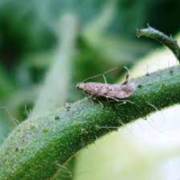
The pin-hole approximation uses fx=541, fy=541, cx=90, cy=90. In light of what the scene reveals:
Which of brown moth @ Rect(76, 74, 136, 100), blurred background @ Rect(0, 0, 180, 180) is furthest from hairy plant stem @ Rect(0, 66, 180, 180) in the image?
blurred background @ Rect(0, 0, 180, 180)

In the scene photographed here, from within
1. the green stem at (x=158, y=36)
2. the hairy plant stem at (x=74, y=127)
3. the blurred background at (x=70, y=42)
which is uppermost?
the blurred background at (x=70, y=42)

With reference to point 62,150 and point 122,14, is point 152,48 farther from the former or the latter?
point 62,150

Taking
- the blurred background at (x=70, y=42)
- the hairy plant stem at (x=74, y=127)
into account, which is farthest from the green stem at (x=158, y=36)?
the blurred background at (x=70, y=42)

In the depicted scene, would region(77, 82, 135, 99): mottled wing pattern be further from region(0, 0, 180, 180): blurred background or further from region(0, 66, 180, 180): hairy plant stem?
region(0, 0, 180, 180): blurred background

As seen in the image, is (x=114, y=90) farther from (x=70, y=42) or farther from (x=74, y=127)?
(x=70, y=42)

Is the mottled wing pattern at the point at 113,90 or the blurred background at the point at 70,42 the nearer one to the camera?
the mottled wing pattern at the point at 113,90

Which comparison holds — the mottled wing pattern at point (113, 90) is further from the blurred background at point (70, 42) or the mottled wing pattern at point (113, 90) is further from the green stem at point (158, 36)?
the blurred background at point (70, 42)

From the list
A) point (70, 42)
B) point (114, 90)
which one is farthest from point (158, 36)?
point (70, 42)

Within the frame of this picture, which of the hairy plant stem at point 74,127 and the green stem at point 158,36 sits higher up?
the green stem at point 158,36

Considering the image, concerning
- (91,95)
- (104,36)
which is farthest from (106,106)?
(104,36)
